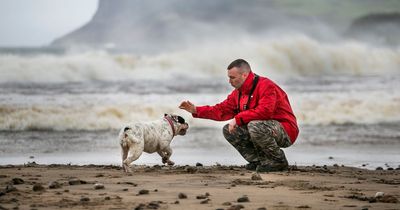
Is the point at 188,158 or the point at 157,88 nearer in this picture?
the point at 188,158

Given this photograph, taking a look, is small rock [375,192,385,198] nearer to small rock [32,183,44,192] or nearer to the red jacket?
the red jacket

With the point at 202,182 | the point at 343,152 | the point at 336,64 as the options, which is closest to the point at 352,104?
the point at 343,152

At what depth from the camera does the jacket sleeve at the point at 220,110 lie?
26.9ft

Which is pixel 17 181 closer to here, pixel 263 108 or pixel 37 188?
pixel 37 188

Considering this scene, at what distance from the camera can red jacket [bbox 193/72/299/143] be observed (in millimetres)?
7738

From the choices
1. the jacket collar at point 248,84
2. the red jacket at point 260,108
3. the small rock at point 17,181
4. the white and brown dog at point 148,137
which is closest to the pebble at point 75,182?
the small rock at point 17,181

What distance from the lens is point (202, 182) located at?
7.28 meters

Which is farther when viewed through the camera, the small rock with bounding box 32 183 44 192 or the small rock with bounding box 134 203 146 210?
the small rock with bounding box 32 183 44 192

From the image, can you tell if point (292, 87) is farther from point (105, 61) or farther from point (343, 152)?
point (343, 152)

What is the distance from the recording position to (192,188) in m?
6.82

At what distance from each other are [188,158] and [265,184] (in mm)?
3588

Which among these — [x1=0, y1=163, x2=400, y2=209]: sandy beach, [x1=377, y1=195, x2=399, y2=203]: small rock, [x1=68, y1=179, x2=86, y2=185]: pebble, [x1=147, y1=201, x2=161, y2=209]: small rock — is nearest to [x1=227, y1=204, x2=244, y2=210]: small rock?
[x1=0, y1=163, x2=400, y2=209]: sandy beach

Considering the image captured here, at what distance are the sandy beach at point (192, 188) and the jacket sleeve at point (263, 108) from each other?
0.58 metres

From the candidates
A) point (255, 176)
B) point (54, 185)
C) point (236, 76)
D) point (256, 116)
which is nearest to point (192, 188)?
point (255, 176)
